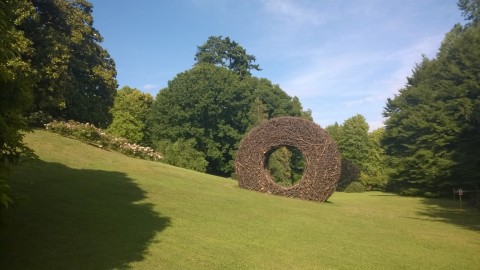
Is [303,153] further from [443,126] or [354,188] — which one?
[354,188]

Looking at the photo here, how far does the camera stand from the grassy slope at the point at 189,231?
26.2ft

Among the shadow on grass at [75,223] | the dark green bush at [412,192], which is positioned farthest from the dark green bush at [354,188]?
the shadow on grass at [75,223]

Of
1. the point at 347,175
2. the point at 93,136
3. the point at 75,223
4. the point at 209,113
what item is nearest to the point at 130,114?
the point at 209,113

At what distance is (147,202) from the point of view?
12891 millimetres

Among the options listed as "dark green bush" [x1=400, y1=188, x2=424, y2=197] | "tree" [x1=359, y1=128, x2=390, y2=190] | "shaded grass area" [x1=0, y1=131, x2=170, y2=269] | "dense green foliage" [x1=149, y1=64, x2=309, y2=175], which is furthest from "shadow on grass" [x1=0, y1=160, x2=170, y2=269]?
"tree" [x1=359, y1=128, x2=390, y2=190]

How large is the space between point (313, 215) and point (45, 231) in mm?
9819

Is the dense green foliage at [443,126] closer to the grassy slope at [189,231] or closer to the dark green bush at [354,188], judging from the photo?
the dark green bush at [354,188]

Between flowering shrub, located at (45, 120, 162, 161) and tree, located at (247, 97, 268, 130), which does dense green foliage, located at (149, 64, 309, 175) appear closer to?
tree, located at (247, 97, 268, 130)

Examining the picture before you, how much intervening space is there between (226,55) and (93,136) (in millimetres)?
41628

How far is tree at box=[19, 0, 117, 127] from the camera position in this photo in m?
21.9

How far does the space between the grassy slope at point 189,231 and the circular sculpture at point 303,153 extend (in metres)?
1.99

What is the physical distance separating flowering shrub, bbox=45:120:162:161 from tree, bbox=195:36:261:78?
38.7 metres

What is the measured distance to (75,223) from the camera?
9.62m

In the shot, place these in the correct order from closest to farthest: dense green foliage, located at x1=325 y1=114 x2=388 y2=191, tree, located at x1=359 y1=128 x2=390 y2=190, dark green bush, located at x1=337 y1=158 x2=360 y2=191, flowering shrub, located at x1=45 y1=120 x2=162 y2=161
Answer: flowering shrub, located at x1=45 y1=120 x2=162 y2=161 → dark green bush, located at x1=337 y1=158 x2=360 y2=191 → tree, located at x1=359 y1=128 x2=390 y2=190 → dense green foliage, located at x1=325 y1=114 x2=388 y2=191
